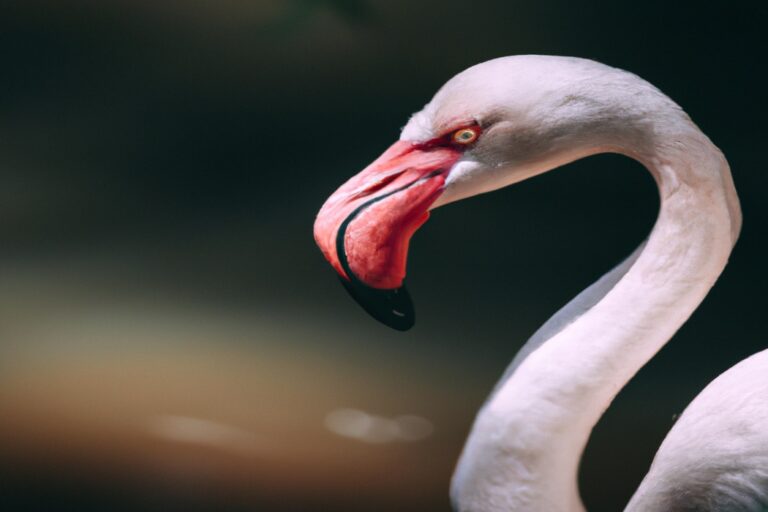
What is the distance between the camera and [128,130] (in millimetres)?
1949

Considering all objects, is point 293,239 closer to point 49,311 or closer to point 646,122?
point 49,311

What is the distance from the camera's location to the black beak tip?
3.60 ft

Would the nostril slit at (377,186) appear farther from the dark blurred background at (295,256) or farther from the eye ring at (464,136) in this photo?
the dark blurred background at (295,256)

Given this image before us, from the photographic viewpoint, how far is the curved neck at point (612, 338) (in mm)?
1043

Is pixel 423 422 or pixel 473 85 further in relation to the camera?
pixel 423 422

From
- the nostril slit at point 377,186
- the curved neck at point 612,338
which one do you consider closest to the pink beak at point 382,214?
the nostril slit at point 377,186

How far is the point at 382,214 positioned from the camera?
42.6 inches

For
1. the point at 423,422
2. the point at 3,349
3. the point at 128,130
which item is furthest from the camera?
the point at 128,130

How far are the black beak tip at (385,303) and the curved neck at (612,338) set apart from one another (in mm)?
147

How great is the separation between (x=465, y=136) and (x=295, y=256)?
2.95 ft

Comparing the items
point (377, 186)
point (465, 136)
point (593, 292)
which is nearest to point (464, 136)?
point (465, 136)

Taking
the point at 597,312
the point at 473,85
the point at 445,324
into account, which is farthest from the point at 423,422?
the point at 473,85

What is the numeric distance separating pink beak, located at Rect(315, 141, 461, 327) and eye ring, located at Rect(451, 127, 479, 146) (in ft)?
0.05

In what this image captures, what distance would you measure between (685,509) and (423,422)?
2.31 ft
